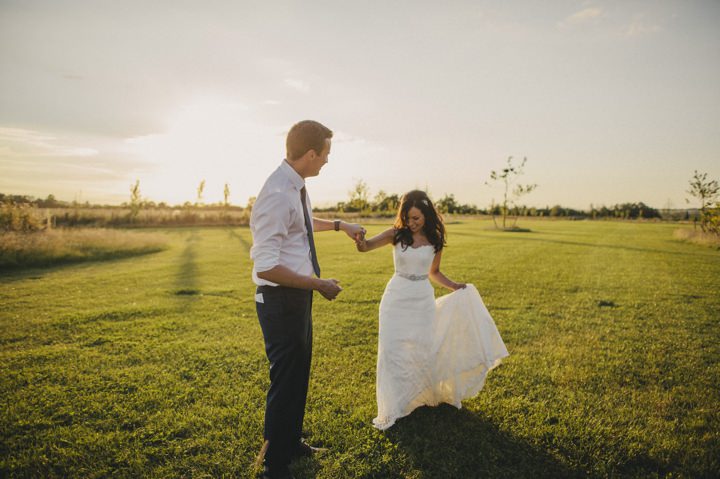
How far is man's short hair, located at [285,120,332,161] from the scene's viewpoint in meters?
3.02

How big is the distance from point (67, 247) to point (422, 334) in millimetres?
19336

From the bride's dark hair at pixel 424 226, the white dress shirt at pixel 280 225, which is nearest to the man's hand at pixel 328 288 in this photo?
the white dress shirt at pixel 280 225

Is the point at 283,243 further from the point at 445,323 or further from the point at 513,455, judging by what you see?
the point at 513,455

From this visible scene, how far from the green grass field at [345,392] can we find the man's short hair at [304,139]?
2847mm

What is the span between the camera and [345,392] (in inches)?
192

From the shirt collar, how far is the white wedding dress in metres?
1.69

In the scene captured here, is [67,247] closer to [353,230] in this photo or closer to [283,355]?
[353,230]

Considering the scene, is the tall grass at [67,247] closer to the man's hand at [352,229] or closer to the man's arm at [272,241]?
the man's hand at [352,229]

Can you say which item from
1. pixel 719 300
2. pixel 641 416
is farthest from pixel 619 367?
pixel 719 300

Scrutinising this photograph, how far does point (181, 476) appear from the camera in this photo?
10.9 ft

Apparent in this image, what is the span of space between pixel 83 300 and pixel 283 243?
31.0 ft

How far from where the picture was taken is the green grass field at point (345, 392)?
11.6 ft

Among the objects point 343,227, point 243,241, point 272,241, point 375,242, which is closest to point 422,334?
point 375,242

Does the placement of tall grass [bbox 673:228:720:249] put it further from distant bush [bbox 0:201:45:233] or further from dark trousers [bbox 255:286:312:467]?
distant bush [bbox 0:201:45:233]
